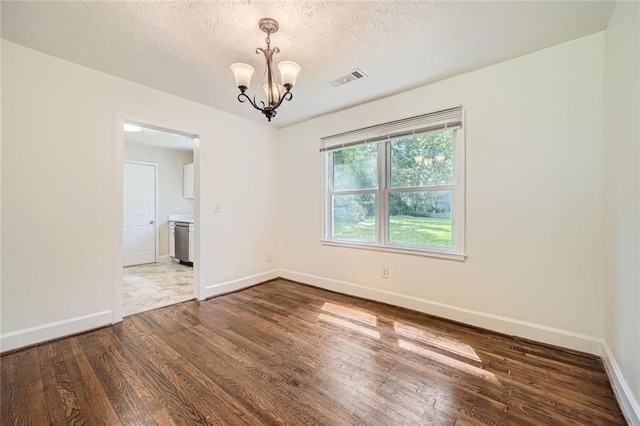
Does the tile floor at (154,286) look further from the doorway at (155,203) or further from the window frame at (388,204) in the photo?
the window frame at (388,204)

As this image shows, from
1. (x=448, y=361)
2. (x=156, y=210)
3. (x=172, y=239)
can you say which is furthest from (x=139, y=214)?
(x=448, y=361)

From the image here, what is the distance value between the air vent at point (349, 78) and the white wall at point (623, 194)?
68.6 inches

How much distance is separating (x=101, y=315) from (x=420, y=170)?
11.7 ft

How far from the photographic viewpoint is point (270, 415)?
1.51 metres

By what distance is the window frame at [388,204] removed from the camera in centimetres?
269

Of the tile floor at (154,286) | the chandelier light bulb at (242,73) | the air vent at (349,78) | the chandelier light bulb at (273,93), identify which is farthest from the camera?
the tile floor at (154,286)

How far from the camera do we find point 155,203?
18.6ft

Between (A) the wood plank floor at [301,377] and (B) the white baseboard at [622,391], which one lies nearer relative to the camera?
(B) the white baseboard at [622,391]

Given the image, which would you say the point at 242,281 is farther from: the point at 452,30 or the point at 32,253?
the point at 452,30

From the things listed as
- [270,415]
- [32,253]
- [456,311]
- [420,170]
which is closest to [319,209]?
[420,170]

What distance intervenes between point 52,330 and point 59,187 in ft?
4.09

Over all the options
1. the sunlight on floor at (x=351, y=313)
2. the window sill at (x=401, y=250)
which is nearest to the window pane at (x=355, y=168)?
the window sill at (x=401, y=250)

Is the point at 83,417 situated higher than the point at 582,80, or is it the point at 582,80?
the point at 582,80

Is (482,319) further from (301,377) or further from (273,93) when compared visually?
(273,93)
